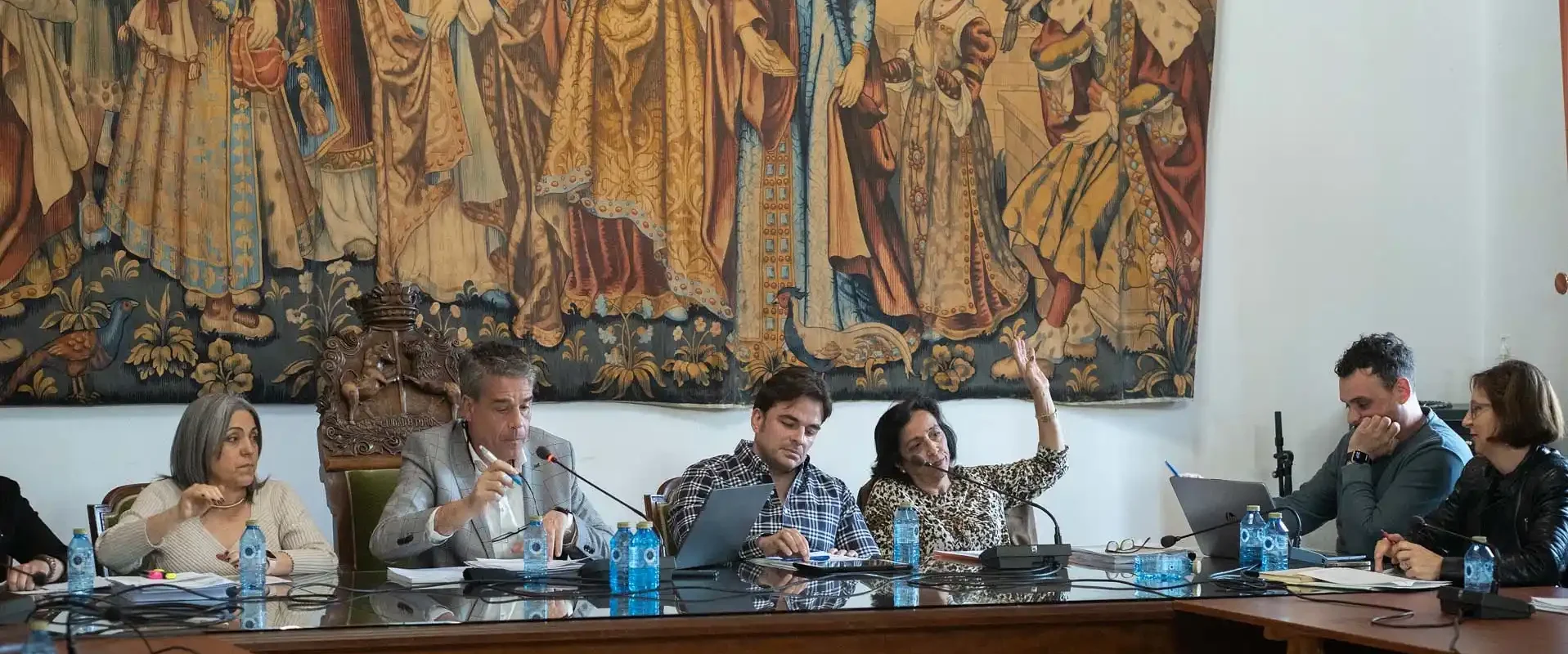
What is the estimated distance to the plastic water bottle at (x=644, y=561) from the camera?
291 cm

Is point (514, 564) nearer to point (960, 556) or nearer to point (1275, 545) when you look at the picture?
point (960, 556)

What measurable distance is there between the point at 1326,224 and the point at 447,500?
3650mm

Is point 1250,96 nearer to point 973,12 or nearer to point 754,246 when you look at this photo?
point 973,12

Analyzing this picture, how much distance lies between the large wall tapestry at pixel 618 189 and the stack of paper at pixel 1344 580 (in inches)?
81.9

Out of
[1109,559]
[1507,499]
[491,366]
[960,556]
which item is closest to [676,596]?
[491,366]

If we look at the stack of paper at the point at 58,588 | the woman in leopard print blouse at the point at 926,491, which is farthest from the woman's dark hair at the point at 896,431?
the stack of paper at the point at 58,588

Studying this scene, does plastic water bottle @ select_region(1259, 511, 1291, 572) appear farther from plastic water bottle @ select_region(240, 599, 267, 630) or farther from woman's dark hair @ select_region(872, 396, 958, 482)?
plastic water bottle @ select_region(240, 599, 267, 630)

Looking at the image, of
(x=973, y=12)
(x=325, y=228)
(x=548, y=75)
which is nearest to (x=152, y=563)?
(x=325, y=228)

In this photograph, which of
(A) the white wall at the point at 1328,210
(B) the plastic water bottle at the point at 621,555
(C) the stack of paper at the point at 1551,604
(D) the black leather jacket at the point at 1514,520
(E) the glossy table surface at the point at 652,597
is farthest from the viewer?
(A) the white wall at the point at 1328,210

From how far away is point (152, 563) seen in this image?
10.8ft

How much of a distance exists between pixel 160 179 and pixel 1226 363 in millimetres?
3723

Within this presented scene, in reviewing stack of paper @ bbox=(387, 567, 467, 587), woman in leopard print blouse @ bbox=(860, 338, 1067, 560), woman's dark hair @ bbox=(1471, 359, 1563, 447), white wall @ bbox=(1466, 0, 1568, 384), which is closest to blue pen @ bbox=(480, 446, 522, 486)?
stack of paper @ bbox=(387, 567, 467, 587)

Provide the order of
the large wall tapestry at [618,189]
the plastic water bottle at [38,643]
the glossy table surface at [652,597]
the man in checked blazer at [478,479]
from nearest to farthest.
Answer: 1. the plastic water bottle at [38,643]
2. the glossy table surface at [652,597]
3. the man in checked blazer at [478,479]
4. the large wall tapestry at [618,189]

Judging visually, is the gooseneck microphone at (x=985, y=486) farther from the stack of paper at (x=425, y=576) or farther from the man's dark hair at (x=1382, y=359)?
the stack of paper at (x=425, y=576)
